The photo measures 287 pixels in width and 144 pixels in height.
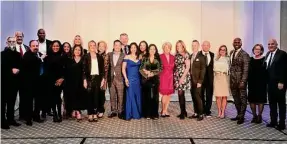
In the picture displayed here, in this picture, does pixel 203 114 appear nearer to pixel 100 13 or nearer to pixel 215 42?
pixel 215 42

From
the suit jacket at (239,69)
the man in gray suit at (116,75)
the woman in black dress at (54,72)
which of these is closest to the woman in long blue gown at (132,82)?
the man in gray suit at (116,75)

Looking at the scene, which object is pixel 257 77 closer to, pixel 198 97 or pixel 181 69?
pixel 198 97

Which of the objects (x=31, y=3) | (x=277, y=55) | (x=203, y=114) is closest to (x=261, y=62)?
(x=277, y=55)

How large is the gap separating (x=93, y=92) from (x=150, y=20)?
430 cm

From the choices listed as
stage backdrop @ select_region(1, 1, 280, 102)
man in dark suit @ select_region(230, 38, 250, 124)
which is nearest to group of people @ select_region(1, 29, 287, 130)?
man in dark suit @ select_region(230, 38, 250, 124)

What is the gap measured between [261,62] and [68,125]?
3.71m

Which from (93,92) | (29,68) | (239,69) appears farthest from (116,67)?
(239,69)

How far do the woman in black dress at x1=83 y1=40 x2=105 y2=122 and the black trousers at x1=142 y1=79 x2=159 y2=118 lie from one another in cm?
88

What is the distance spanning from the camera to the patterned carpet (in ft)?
20.5

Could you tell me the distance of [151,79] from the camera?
312 inches

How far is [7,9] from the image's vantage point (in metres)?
9.63

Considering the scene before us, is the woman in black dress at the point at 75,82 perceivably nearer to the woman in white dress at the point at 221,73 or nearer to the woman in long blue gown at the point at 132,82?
the woman in long blue gown at the point at 132,82

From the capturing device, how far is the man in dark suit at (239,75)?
7.50m

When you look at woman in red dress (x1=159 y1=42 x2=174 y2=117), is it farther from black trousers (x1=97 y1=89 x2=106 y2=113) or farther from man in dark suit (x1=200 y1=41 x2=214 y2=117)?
black trousers (x1=97 y1=89 x2=106 y2=113)
